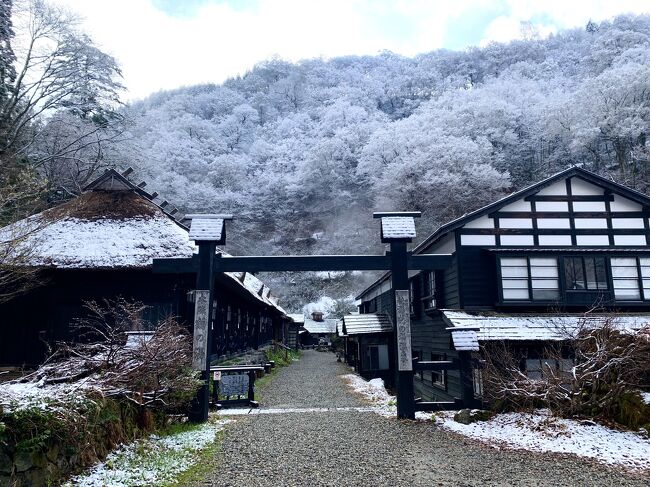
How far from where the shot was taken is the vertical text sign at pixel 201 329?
31.8 ft

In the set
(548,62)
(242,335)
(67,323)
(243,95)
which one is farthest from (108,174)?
(243,95)

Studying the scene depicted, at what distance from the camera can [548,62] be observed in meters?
55.7

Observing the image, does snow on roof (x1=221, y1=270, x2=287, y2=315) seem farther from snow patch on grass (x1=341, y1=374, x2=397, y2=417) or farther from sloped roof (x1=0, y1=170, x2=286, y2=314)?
snow patch on grass (x1=341, y1=374, x2=397, y2=417)

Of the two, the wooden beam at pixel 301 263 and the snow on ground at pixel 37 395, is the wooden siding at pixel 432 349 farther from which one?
the snow on ground at pixel 37 395

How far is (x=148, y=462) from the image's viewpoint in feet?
21.6

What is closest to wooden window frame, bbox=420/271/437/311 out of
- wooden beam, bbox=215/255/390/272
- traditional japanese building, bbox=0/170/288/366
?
wooden beam, bbox=215/255/390/272

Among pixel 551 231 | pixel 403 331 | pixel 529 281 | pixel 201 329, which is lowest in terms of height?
pixel 403 331

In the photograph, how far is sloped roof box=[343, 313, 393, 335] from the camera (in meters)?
20.4

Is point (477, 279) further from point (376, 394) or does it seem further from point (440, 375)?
point (376, 394)

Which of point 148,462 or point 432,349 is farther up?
point 432,349

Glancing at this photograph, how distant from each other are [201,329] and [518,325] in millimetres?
8886

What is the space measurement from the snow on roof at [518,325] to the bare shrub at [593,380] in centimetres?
76

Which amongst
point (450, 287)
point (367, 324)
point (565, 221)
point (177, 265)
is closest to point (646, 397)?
point (450, 287)

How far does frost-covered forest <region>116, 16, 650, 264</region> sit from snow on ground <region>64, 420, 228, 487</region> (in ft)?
88.9
